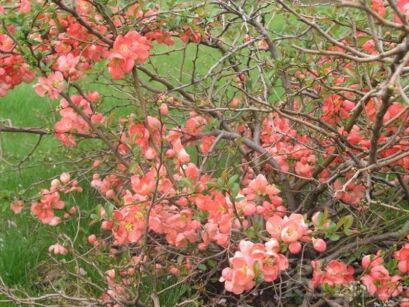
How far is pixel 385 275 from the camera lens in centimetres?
188

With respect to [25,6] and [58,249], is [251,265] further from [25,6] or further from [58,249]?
[58,249]

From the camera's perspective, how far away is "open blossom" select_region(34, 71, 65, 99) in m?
2.04

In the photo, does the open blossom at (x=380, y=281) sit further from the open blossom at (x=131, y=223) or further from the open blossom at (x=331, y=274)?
the open blossom at (x=131, y=223)

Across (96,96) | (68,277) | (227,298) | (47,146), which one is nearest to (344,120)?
(227,298)

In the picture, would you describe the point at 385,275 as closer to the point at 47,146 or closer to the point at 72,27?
the point at 72,27

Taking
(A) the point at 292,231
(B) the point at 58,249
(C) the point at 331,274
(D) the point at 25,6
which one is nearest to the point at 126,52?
(D) the point at 25,6

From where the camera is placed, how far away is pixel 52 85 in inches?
80.8

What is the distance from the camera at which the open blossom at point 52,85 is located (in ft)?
6.69

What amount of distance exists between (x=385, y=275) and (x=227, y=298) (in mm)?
748

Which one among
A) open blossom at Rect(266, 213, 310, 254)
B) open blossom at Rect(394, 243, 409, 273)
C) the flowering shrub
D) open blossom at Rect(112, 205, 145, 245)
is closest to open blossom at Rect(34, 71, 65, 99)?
the flowering shrub

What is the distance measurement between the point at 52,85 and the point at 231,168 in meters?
0.64

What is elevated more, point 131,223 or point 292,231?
point 292,231

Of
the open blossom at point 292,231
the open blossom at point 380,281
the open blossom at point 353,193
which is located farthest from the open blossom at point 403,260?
the open blossom at point 353,193

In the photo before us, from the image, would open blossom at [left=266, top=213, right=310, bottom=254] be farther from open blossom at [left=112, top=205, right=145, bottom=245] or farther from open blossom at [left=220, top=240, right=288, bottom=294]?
open blossom at [left=112, top=205, right=145, bottom=245]
